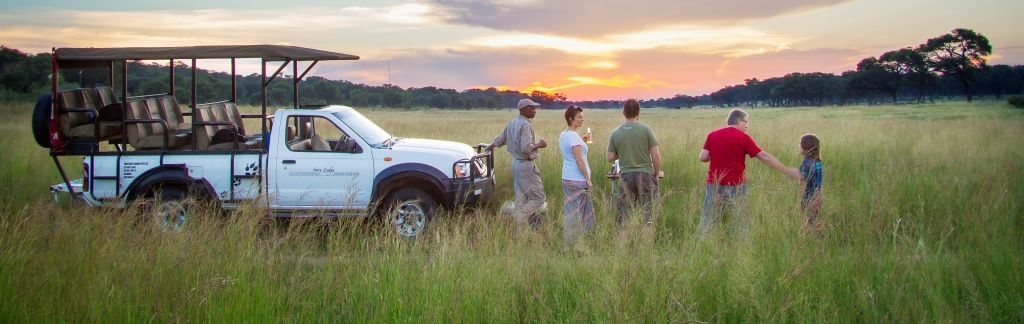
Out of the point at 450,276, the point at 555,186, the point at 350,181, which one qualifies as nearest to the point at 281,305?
the point at 450,276

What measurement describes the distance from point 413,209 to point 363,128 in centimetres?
133

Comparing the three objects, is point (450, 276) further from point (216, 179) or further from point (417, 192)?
point (216, 179)

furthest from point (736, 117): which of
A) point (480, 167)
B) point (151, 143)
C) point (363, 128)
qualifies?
point (151, 143)

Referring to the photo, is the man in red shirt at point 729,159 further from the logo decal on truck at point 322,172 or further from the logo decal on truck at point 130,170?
the logo decal on truck at point 130,170

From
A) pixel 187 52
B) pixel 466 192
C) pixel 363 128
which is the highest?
pixel 187 52

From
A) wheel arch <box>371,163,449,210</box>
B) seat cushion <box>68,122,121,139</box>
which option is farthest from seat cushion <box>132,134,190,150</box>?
wheel arch <box>371,163,449,210</box>

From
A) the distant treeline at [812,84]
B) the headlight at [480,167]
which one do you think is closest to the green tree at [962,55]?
the distant treeline at [812,84]

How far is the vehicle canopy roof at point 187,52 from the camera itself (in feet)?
34.4

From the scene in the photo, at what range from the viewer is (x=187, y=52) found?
10570mm

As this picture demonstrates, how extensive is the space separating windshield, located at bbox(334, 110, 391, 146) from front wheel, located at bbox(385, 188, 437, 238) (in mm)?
773

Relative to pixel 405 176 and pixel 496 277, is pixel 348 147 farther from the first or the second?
pixel 496 277

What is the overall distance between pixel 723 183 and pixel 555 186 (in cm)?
529

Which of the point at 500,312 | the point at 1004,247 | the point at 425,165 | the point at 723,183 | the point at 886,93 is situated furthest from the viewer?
the point at 886,93

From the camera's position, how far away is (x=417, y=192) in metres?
10.6
